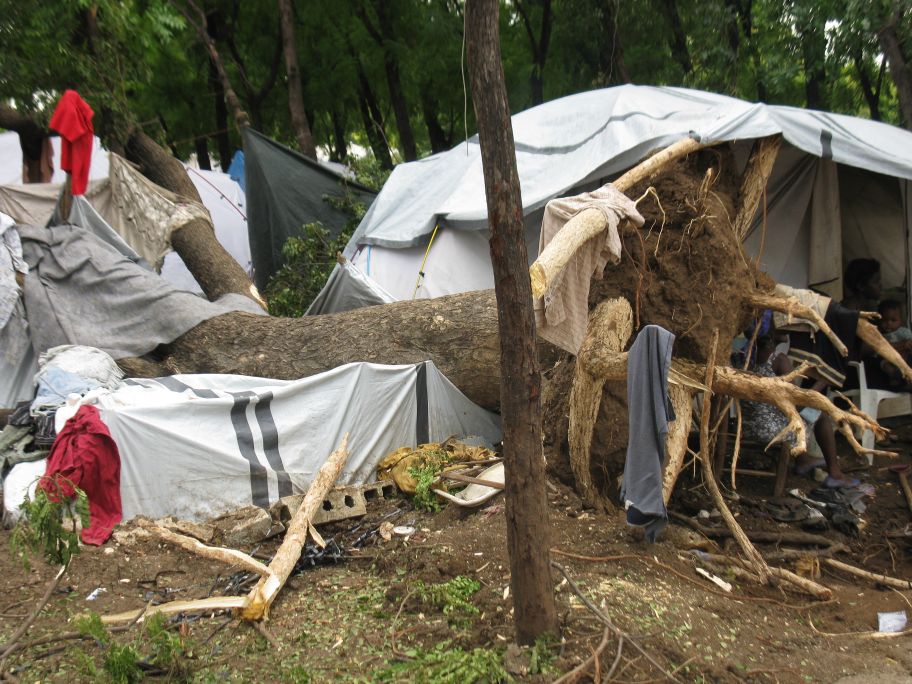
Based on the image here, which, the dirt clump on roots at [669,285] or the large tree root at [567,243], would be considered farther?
the dirt clump on roots at [669,285]

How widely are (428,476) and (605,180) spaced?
3.61 metres

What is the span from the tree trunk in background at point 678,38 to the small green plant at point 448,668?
1034cm

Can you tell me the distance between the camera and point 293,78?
10914 millimetres

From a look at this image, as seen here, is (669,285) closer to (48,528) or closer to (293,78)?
(48,528)

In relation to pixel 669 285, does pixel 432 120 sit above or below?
above

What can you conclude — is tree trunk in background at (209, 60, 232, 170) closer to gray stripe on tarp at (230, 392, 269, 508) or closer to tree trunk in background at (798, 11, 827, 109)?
gray stripe on tarp at (230, 392, 269, 508)

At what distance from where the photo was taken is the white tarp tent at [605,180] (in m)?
7.00

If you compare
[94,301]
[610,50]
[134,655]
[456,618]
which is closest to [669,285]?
[456,618]

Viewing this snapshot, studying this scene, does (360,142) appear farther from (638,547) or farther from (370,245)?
(638,547)

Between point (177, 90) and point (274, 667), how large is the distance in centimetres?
1274

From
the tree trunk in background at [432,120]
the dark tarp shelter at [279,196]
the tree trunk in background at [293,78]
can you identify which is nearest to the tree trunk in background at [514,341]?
the dark tarp shelter at [279,196]

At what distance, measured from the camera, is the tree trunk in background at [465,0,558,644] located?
2879 mm

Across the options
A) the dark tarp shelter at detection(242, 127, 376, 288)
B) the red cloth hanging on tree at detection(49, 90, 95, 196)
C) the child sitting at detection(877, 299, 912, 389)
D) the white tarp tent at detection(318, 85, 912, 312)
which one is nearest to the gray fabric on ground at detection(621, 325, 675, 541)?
the white tarp tent at detection(318, 85, 912, 312)

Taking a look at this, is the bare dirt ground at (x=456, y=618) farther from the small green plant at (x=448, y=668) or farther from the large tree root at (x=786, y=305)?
the large tree root at (x=786, y=305)
